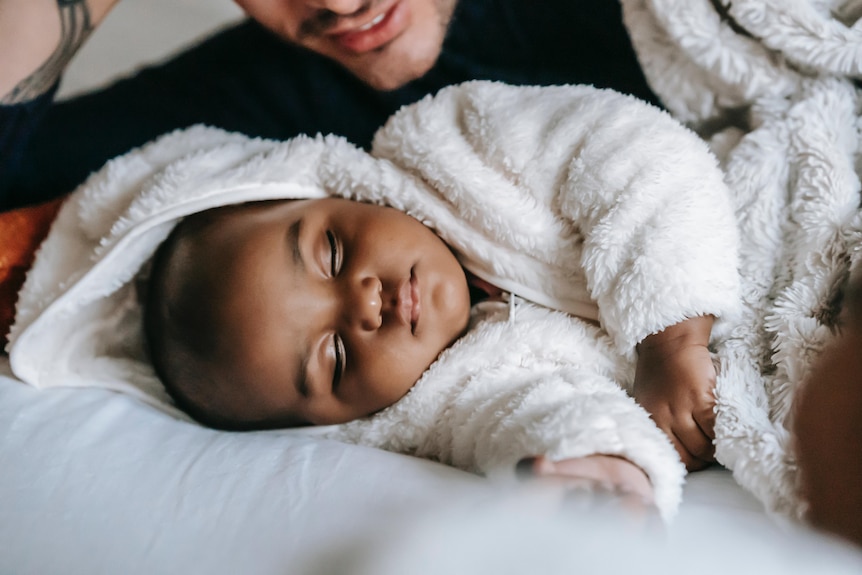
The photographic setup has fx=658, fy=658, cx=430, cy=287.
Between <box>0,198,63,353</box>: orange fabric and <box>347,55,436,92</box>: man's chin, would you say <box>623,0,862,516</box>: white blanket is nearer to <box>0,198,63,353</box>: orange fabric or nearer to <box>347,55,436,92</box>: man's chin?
<box>347,55,436,92</box>: man's chin

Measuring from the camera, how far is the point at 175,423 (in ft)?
2.28

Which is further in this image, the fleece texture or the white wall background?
the white wall background

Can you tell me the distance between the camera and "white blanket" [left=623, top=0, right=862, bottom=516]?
59cm

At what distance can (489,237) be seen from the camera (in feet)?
2.54

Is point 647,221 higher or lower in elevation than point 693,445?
higher

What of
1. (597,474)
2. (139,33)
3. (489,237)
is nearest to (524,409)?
(597,474)

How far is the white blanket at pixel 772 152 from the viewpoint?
59cm

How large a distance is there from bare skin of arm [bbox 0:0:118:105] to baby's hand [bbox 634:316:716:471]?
779mm

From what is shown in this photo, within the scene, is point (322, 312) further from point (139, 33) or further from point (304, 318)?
point (139, 33)

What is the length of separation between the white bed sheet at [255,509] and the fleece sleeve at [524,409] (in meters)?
0.05


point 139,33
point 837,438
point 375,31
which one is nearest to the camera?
point 837,438

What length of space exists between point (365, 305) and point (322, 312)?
0.16 ft

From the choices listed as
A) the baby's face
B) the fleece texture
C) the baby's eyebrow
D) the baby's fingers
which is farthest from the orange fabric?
the baby's fingers

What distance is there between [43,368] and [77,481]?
0.67 feet
